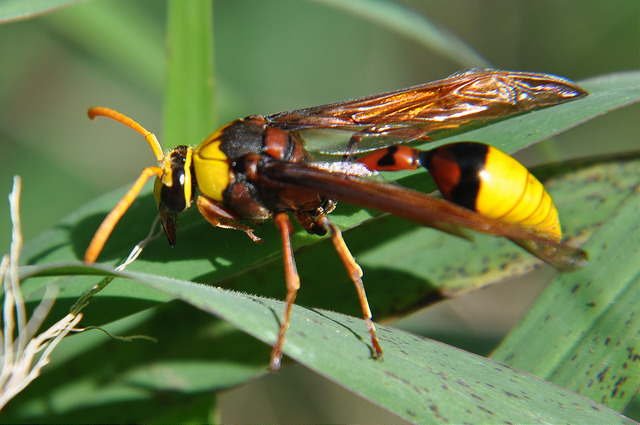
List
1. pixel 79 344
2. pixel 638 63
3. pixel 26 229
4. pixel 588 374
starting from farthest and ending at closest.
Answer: pixel 638 63
pixel 26 229
pixel 79 344
pixel 588 374

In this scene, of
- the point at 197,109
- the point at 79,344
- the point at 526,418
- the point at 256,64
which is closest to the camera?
the point at 526,418

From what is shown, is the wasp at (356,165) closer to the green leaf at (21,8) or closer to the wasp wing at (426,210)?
the wasp wing at (426,210)

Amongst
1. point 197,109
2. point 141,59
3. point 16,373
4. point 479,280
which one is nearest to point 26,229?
point 141,59

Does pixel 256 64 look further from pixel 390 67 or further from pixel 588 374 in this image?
pixel 588 374

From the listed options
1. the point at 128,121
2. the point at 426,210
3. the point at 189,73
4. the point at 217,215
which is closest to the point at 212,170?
the point at 217,215

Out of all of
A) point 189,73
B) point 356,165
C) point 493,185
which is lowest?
point 493,185

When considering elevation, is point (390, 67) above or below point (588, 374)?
above

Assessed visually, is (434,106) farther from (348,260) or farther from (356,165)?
(348,260)

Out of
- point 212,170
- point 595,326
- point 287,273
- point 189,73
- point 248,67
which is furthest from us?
point 248,67
